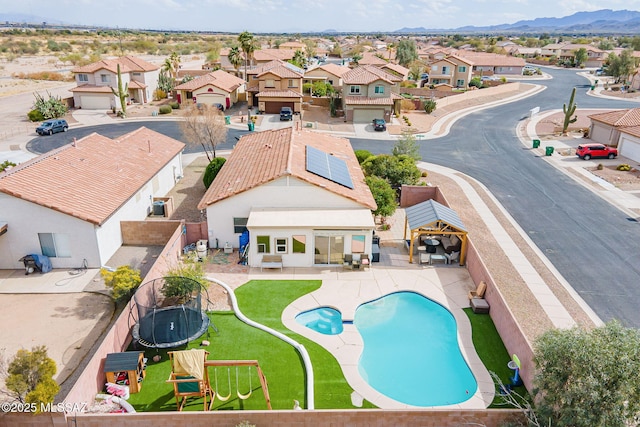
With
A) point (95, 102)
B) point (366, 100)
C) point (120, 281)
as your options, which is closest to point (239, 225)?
point (120, 281)

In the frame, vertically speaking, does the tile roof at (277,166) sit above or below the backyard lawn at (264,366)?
above

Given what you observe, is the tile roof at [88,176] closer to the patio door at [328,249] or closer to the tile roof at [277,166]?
the tile roof at [277,166]

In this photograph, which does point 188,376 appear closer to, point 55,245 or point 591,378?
point 591,378

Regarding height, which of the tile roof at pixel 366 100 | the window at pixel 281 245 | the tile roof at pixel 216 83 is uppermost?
the tile roof at pixel 216 83

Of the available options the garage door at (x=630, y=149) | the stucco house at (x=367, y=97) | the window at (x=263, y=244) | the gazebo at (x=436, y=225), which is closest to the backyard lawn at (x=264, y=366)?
the window at (x=263, y=244)

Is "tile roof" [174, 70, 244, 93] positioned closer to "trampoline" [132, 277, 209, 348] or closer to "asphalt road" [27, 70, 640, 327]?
"asphalt road" [27, 70, 640, 327]

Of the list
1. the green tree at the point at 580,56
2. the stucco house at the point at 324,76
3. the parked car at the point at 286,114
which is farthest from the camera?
the green tree at the point at 580,56

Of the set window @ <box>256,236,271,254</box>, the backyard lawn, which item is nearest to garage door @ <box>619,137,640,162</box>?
the backyard lawn
